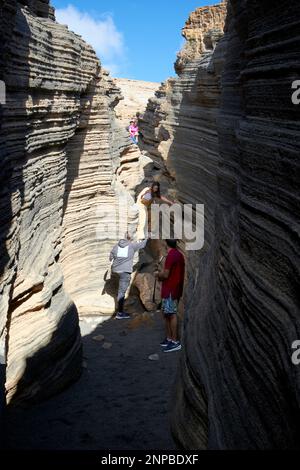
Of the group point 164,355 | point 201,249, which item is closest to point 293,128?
point 201,249

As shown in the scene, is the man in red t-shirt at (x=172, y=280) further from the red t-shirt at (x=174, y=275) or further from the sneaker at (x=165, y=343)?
the sneaker at (x=165, y=343)

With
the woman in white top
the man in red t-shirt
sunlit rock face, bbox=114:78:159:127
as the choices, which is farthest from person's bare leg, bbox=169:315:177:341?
sunlit rock face, bbox=114:78:159:127

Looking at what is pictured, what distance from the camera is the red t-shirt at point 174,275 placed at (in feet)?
28.0

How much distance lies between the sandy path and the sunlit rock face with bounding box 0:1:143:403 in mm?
315

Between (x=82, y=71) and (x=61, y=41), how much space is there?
5.29 ft

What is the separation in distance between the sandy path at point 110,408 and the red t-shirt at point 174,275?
1152 millimetres

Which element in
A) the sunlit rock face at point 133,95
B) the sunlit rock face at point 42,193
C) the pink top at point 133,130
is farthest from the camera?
the sunlit rock face at point 133,95

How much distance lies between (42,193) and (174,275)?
2.44m

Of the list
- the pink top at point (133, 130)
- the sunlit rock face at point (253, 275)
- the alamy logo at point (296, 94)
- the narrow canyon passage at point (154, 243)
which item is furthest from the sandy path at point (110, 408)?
the pink top at point (133, 130)

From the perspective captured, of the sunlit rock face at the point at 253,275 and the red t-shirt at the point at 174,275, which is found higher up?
the sunlit rock face at the point at 253,275

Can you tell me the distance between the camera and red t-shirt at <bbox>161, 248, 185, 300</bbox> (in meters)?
8.55

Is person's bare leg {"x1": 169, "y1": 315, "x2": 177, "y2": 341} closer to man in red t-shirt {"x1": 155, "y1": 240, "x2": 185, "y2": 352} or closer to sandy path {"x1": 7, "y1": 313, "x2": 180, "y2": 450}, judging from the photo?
man in red t-shirt {"x1": 155, "y1": 240, "x2": 185, "y2": 352}

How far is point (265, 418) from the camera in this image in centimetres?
300
